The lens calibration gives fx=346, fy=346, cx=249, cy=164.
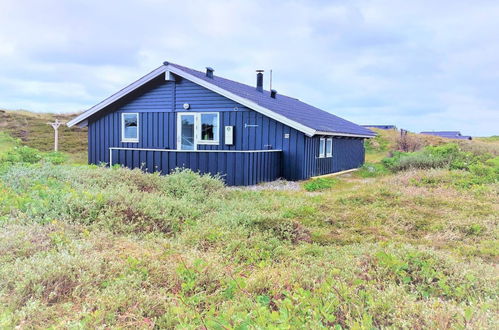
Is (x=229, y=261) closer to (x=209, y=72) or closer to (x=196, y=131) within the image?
(x=196, y=131)

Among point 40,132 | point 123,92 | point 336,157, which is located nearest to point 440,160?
point 336,157

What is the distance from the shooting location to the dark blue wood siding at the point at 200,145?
430 inches

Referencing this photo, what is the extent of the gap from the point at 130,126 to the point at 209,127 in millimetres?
3591

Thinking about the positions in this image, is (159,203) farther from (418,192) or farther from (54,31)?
(54,31)

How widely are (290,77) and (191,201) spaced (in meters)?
16.9

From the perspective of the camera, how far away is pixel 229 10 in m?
12.2

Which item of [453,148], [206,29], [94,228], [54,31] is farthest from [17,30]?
[453,148]

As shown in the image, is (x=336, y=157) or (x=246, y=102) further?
(x=336, y=157)

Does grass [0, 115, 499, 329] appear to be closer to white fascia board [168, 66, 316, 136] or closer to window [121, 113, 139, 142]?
white fascia board [168, 66, 316, 136]

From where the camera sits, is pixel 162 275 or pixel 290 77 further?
pixel 290 77

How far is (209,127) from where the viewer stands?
42.1 ft

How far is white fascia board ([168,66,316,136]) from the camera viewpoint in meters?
10.9

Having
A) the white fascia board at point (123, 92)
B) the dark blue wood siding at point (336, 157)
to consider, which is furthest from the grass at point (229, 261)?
the white fascia board at point (123, 92)

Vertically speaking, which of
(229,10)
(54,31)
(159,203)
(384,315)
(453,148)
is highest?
(229,10)
